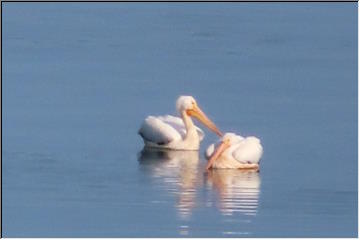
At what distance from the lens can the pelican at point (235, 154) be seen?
47.9 feet

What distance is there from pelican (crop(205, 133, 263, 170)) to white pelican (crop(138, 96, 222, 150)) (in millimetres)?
1082

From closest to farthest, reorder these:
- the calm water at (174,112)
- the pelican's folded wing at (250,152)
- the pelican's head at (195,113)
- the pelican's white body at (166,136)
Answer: the calm water at (174,112) < the pelican's folded wing at (250,152) < the pelican's white body at (166,136) < the pelican's head at (195,113)

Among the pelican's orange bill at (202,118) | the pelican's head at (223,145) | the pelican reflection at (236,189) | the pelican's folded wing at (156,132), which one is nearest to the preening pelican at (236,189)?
the pelican reflection at (236,189)

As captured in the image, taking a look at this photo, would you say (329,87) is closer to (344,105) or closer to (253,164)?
(344,105)

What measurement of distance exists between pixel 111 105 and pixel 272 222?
657 centimetres

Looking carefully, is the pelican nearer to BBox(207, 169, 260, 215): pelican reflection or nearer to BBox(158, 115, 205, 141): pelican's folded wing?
BBox(207, 169, 260, 215): pelican reflection

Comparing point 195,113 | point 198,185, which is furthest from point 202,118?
point 198,185

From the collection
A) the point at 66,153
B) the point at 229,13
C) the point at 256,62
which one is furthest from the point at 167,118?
the point at 229,13

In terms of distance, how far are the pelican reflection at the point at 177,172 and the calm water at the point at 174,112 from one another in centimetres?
2

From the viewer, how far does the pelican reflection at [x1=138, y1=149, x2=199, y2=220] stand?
12.8 meters

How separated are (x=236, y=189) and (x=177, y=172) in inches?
34.4

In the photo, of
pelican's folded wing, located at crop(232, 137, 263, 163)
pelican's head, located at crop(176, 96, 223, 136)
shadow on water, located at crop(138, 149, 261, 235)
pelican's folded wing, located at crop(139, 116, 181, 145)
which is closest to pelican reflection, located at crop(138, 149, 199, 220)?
shadow on water, located at crop(138, 149, 261, 235)

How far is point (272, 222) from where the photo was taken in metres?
12.1

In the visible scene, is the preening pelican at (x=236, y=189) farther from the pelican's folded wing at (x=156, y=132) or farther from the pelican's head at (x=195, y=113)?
the pelican's head at (x=195, y=113)
